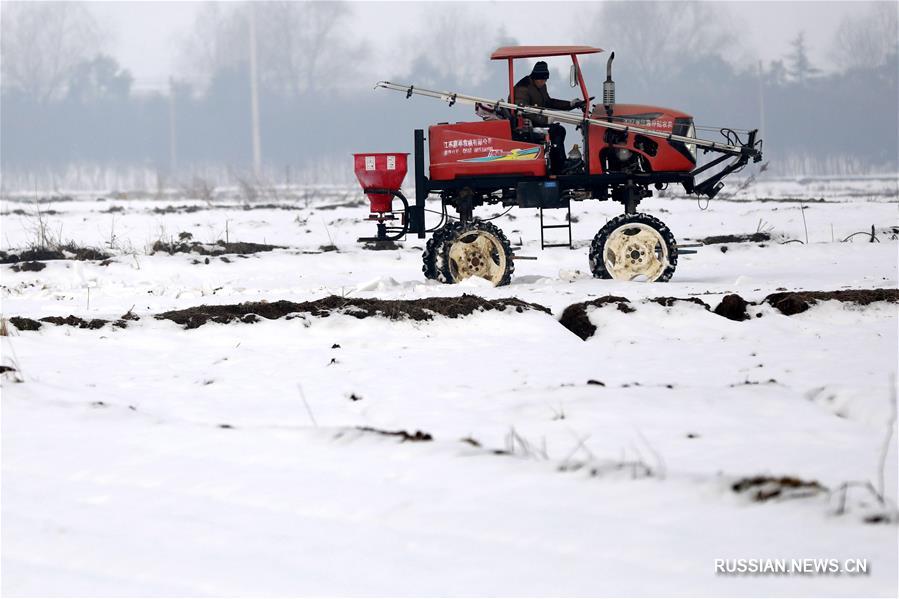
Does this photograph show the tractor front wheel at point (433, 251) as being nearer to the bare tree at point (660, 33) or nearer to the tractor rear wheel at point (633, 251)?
the tractor rear wheel at point (633, 251)

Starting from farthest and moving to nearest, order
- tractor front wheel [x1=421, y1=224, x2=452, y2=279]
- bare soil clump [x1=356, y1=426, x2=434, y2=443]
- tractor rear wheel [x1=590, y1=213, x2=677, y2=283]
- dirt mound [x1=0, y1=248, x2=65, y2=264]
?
dirt mound [x1=0, y1=248, x2=65, y2=264] < tractor front wheel [x1=421, y1=224, x2=452, y2=279] < tractor rear wheel [x1=590, y1=213, x2=677, y2=283] < bare soil clump [x1=356, y1=426, x2=434, y2=443]

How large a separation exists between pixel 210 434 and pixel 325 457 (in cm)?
74

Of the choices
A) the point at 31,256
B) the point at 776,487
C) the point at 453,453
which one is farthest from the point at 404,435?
the point at 31,256

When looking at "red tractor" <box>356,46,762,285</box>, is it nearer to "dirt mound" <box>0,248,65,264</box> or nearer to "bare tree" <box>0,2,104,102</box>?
"dirt mound" <box>0,248,65,264</box>

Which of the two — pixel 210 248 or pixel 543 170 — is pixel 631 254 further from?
pixel 210 248

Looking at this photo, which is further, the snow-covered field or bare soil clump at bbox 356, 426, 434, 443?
bare soil clump at bbox 356, 426, 434, 443

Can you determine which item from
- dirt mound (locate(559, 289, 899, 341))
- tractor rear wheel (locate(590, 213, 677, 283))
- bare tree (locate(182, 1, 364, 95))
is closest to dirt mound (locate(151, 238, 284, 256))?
tractor rear wheel (locate(590, 213, 677, 283))

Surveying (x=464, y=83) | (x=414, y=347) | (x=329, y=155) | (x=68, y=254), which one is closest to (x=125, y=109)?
(x=329, y=155)

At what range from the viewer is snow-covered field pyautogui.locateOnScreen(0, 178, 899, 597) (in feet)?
12.9

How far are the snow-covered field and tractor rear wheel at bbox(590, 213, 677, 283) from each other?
200cm

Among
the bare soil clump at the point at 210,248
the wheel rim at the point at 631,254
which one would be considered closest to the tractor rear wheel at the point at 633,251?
the wheel rim at the point at 631,254

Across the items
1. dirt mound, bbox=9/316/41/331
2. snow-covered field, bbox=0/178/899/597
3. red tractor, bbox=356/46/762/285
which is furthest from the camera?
red tractor, bbox=356/46/762/285

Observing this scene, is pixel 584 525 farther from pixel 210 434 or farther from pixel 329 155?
pixel 329 155

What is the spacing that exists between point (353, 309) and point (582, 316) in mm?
1762
